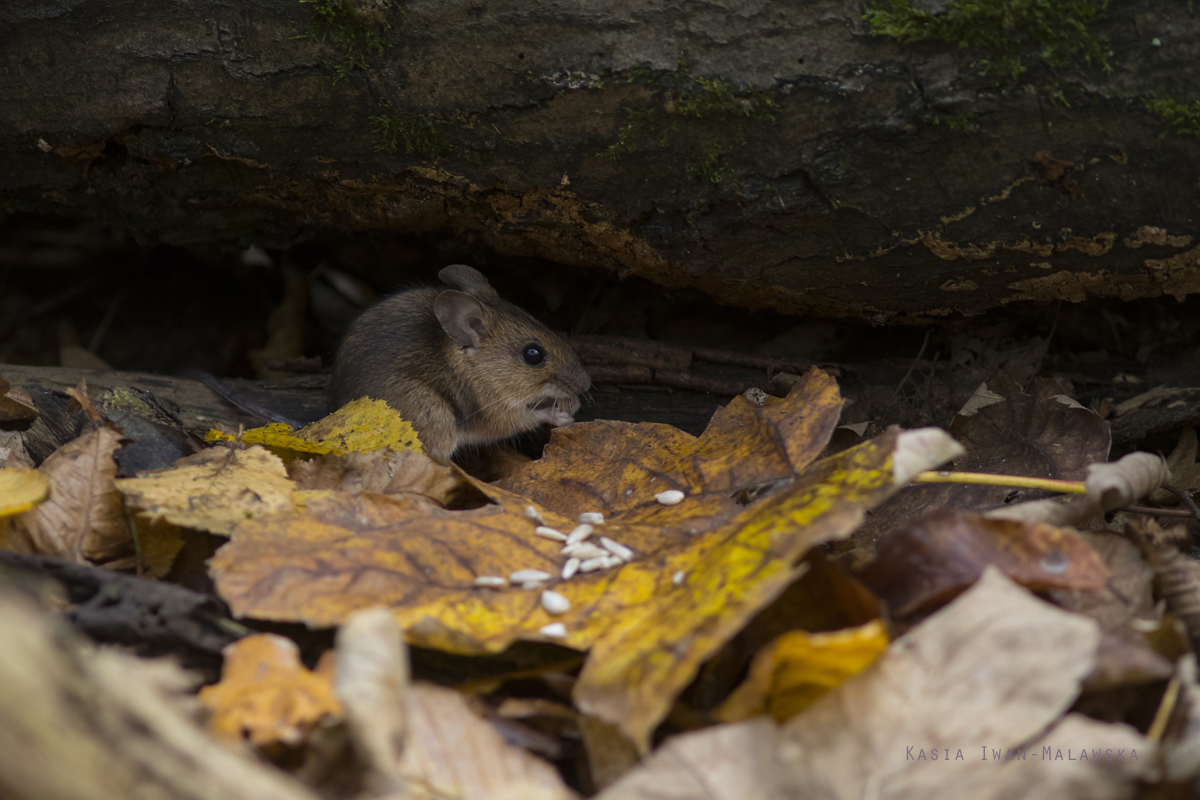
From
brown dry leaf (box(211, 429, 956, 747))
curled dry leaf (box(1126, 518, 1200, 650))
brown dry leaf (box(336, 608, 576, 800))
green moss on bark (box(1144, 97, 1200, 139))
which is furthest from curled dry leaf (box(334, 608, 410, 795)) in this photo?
green moss on bark (box(1144, 97, 1200, 139))

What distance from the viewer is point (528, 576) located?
242cm

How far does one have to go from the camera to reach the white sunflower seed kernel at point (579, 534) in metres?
2.64

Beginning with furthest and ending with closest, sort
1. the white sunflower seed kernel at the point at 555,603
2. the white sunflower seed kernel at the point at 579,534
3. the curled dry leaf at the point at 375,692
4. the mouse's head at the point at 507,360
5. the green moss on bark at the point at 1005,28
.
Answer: the mouse's head at the point at 507,360 → the green moss on bark at the point at 1005,28 → the white sunflower seed kernel at the point at 579,534 → the white sunflower seed kernel at the point at 555,603 → the curled dry leaf at the point at 375,692

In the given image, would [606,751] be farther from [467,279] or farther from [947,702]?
[467,279]

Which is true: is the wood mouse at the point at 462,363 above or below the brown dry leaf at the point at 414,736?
below

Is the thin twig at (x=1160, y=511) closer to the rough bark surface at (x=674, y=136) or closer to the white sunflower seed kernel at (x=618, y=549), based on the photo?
the rough bark surface at (x=674, y=136)

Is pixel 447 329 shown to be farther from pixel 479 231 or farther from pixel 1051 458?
pixel 1051 458

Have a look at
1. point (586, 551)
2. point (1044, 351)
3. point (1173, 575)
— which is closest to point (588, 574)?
point (586, 551)

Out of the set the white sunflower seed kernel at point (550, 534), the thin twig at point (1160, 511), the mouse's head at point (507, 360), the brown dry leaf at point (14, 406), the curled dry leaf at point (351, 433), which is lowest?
the mouse's head at point (507, 360)

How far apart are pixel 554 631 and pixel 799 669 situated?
585 millimetres

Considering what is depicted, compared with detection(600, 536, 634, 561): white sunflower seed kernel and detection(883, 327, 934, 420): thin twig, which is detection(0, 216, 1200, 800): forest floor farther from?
detection(883, 327, 934, 420): thin twig

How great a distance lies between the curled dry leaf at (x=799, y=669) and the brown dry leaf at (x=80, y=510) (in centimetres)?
183

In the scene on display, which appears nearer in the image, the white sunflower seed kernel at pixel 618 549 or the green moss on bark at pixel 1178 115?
the white sunflower seed kernel at pixel 618 549

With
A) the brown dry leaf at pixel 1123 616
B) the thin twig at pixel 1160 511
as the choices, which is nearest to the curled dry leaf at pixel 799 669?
the brown dry leaf at pixel 1123 616
